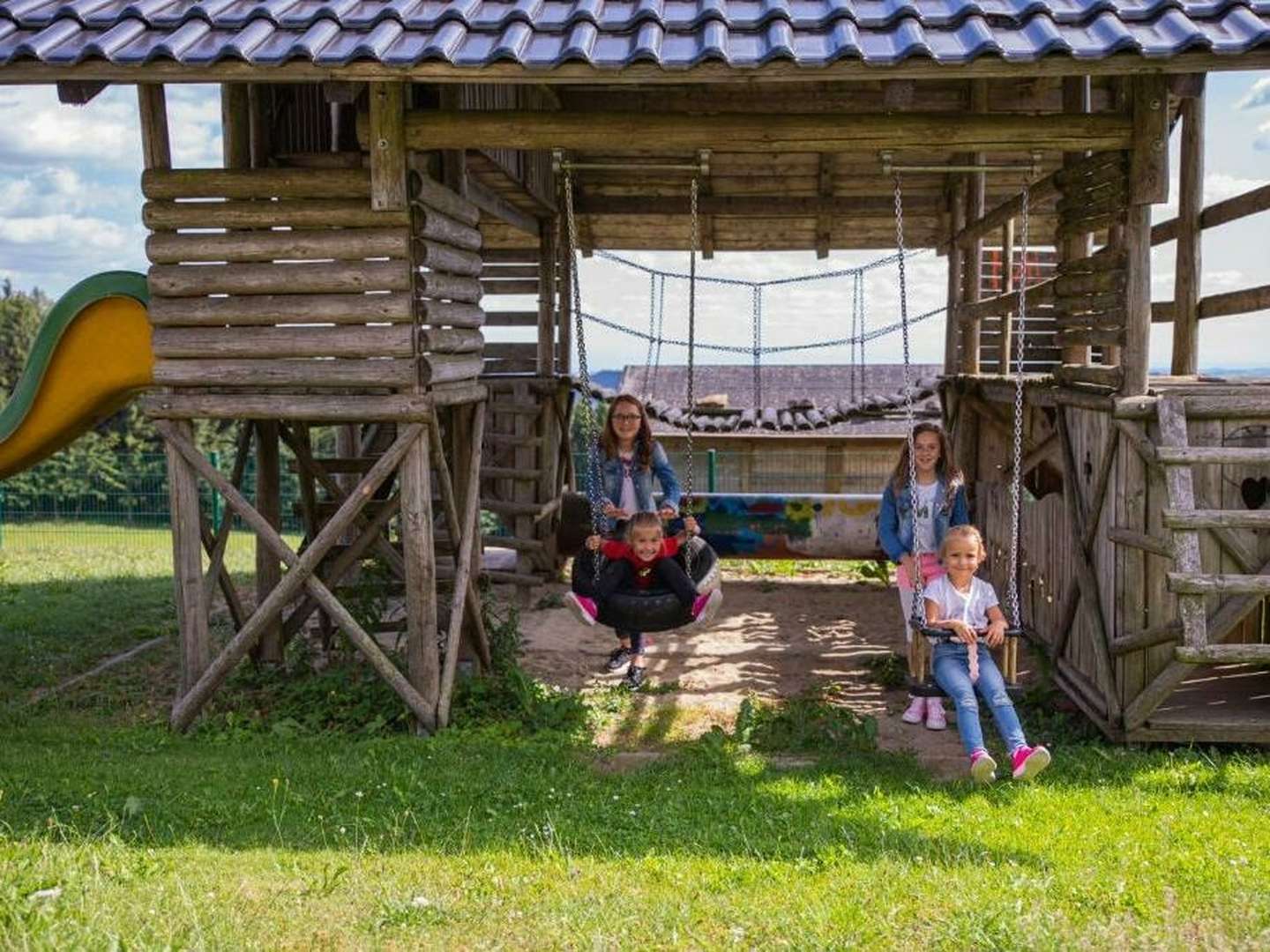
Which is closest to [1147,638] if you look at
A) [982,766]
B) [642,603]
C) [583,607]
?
[982,766]

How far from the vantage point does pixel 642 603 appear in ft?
26.5

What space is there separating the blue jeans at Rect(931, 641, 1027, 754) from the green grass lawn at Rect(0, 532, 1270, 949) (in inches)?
10.8

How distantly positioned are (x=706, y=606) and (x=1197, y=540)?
282cm

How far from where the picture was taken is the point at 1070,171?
8.16 m

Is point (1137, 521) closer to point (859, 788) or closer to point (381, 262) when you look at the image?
point (859, 788)

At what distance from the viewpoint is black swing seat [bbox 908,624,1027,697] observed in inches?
258

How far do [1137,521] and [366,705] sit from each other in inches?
185

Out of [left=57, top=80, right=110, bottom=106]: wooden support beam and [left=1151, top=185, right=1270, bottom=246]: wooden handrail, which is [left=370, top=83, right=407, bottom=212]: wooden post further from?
[left=1151, top=185, right=1270, bottom=246]: wooden handrail

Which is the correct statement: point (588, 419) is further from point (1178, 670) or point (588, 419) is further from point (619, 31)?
point (1178, 670)

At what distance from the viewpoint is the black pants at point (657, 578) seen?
8.11 m

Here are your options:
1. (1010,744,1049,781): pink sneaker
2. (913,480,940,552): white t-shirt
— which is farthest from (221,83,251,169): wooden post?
(1010,744,1049,781): pink sneaker

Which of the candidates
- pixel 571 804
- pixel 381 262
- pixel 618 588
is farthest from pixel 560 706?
pixel 381 262

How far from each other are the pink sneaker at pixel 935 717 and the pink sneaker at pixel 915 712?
0.16ft

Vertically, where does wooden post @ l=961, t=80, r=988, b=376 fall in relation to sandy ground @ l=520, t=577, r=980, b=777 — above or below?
above
